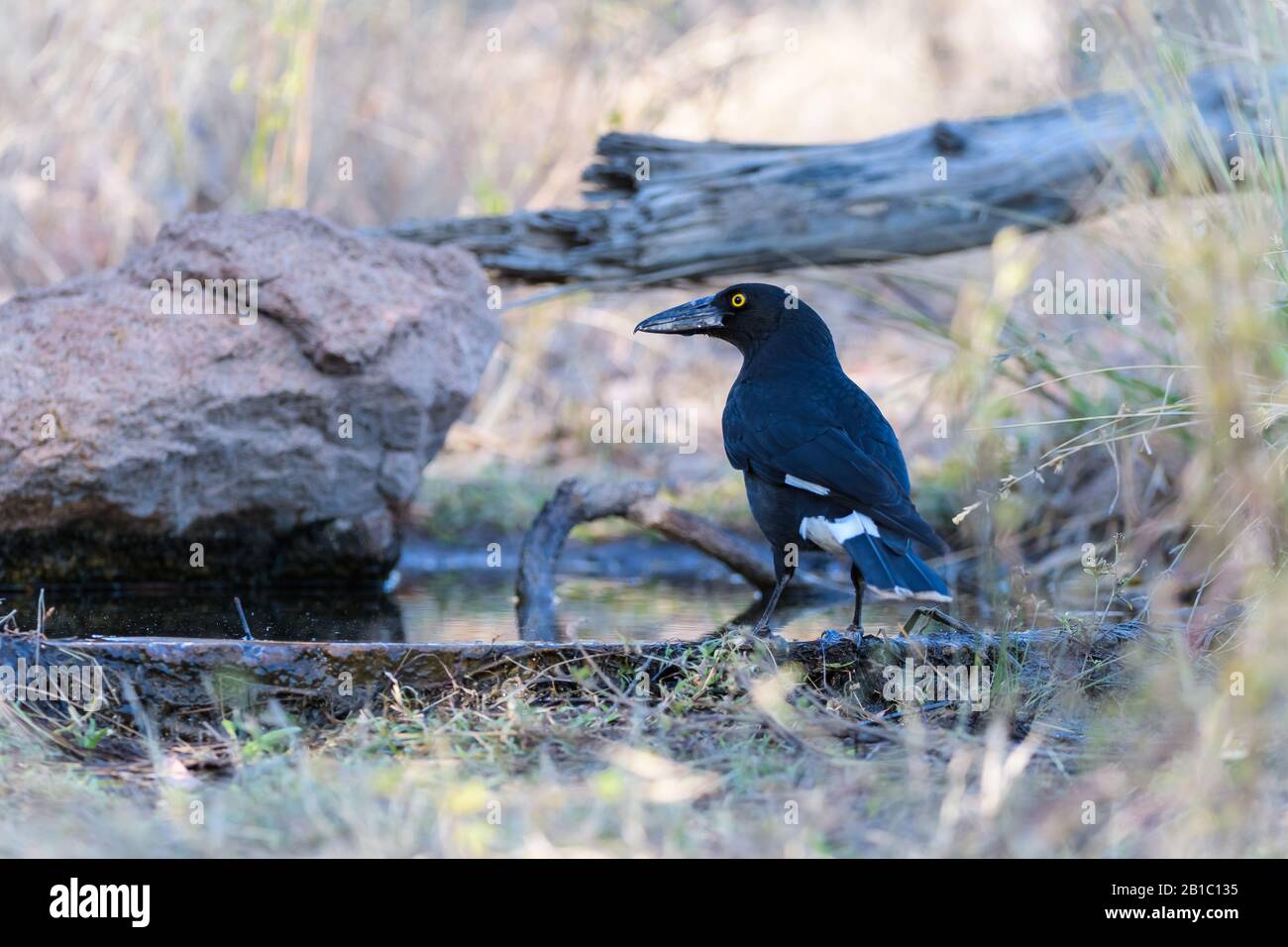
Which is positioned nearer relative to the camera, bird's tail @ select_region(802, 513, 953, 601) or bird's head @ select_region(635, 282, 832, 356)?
bird's tail @ select_region(802, 513, 953, 601)

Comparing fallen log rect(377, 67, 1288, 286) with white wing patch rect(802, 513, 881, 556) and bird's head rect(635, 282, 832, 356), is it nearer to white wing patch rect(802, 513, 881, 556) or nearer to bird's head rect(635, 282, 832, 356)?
bird's head rect(635, 282, 832, 356)

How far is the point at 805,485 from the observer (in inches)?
145

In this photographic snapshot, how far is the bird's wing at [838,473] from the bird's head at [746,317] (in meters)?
0.54

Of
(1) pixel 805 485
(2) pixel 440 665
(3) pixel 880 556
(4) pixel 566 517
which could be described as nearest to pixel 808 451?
(1) pixel 805 485

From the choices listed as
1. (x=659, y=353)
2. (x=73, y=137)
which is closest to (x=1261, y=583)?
(x=659, y=353)

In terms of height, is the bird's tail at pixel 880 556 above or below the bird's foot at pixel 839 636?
above

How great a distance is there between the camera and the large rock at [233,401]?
15.4 feet

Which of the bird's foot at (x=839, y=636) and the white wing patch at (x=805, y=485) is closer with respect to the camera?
the bird's foot at (x=839, y=636)

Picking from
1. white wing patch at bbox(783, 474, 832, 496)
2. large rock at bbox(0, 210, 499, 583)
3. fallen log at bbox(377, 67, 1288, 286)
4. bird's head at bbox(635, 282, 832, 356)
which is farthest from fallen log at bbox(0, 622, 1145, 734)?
fallen log at bbox(377, 67, 1288, 286)

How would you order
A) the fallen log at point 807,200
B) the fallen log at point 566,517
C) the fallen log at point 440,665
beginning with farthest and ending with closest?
the fallen log at point 807,200 → the fallen log at point 566,517 → the fallen log at point 440,665

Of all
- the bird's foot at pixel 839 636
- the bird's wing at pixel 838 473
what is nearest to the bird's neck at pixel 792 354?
the bird's wing at pixel 838 473

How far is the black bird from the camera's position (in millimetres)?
3473

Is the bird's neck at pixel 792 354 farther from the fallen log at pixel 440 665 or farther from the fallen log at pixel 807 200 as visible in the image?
the fallen log at pixel 807 200
